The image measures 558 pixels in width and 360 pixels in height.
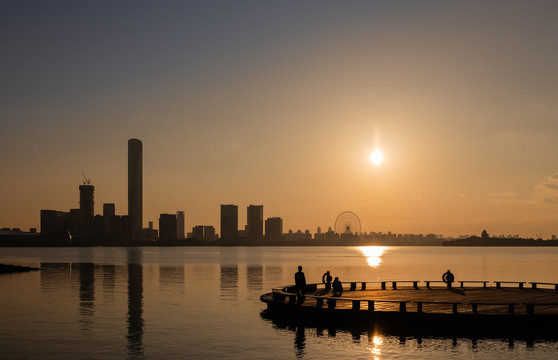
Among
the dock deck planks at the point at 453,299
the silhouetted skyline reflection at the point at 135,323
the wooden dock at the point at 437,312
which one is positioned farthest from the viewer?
the dock deck planks at the point at 453,299

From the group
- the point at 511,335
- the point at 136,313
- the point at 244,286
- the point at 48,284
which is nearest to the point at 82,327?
the point at 136,313

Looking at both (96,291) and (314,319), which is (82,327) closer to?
(314,319)

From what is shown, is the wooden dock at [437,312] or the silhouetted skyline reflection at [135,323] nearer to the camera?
the silhouetted skyline reflection at [135,323]

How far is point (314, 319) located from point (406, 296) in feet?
40.3

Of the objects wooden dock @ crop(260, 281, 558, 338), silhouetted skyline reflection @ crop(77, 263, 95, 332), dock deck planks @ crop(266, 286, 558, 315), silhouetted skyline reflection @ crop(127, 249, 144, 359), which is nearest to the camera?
silhouetted skyline reflection @ crop(127, 249, 144, 359)

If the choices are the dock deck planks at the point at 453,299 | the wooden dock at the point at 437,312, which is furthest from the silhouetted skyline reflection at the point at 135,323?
the dock deck planks at the point at 453,299

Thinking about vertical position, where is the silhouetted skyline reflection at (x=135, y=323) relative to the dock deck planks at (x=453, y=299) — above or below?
below

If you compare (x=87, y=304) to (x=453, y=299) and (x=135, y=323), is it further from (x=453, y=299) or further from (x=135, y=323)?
(x=453, y=299)

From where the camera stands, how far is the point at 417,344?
38.7 meters

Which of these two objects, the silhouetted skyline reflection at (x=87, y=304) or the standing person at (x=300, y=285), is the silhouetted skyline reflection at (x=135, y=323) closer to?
the silhouetted skyline reflection at (x=87, y=304)

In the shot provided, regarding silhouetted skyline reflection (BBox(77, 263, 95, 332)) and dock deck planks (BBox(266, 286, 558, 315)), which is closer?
dock deck planks (BBox(266, 286, 558, 315))

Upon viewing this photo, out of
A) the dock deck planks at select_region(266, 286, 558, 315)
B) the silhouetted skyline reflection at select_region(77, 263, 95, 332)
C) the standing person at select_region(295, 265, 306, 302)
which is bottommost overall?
the silhouetted skyline reflection at select_region(77, 263, 95, 332)

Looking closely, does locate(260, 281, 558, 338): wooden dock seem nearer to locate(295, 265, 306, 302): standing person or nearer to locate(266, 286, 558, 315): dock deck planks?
locate(266, 286, 558, 315): dock deck planks

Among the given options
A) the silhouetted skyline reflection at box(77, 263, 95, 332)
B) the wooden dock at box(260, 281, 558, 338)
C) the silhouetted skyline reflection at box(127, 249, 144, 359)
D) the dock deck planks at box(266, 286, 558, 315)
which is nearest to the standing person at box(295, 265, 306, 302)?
the wooden dock at box(260, 281, 558, 338)
